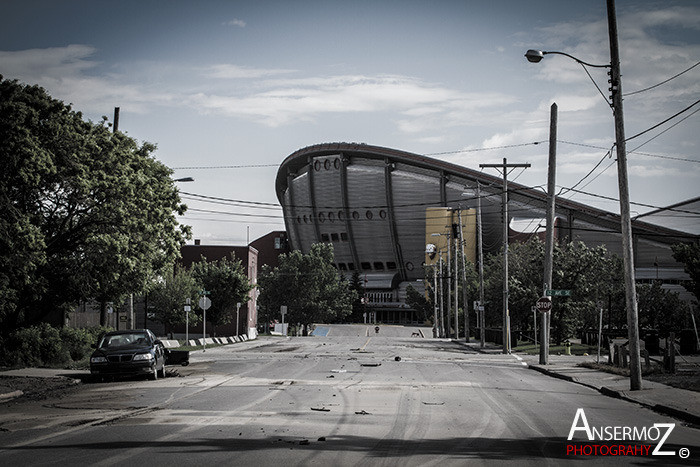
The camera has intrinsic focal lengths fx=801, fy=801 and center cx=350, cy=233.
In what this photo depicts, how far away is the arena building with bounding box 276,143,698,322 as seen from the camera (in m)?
127

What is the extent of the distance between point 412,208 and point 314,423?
133 metres

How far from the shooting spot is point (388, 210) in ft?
475

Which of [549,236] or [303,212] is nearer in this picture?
[549,236]

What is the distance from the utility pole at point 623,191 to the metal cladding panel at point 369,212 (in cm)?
11903

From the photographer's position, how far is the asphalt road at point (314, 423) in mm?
9383

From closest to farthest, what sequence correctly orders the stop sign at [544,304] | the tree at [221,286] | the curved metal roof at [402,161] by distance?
the stop sign at [544,304] < the tree at [221,286] < the curved metal roof at [402,161]

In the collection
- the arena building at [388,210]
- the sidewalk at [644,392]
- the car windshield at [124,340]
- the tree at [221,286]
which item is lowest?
the sidewalk at [644,392]

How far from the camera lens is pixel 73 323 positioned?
6038 centimetres

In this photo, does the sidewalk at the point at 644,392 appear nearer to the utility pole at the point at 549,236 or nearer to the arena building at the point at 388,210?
the utility pole at the point at 549,236

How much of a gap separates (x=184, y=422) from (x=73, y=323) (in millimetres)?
51276

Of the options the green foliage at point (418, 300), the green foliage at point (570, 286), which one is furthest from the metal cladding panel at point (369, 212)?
the green foliage at point (570, 286)

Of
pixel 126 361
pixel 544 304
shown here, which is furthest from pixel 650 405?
pixel 544 304

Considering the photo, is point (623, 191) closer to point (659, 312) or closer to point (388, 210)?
point (659, 312)

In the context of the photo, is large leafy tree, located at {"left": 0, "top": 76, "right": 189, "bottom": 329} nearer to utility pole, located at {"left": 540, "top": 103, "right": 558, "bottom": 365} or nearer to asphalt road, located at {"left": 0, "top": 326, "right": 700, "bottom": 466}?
asphalt road, located at {"left": 0, "top": 326, "right": 700, "bottom": 466}
